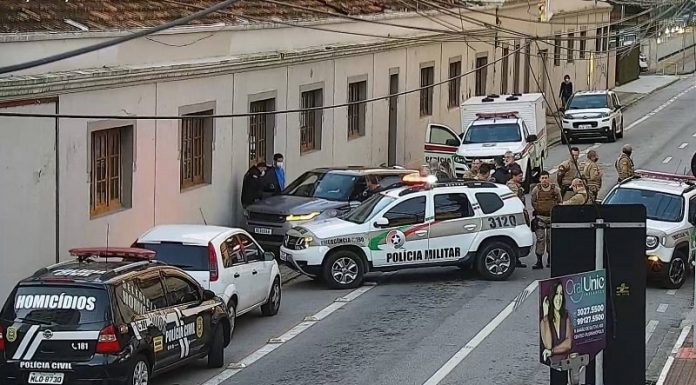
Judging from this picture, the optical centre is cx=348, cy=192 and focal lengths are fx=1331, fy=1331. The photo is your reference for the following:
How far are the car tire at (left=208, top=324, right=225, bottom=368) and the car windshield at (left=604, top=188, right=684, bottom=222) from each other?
27.7 ft

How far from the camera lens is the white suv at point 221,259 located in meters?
17.8

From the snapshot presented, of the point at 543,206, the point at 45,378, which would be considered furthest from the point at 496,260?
the point at 45,378

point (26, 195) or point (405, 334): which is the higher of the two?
point (26, 195)

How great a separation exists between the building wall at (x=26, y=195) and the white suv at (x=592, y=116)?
1043 inches

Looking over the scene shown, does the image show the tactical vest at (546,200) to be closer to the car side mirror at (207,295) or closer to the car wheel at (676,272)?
the car wheel at (676,272)

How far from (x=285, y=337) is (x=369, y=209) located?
14.5 feet

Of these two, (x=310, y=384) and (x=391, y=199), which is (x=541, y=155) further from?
(x=310, y=384)

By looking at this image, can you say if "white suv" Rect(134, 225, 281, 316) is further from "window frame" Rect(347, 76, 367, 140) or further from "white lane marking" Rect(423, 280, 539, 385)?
"window frame" Rect(347, 76, 367, 140)

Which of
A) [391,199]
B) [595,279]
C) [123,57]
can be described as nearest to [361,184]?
[391,199]

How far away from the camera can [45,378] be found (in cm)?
1401

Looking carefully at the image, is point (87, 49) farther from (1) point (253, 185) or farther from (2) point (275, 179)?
(2) point (275, 179)

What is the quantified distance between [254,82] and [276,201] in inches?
130

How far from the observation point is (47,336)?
14.1 meters

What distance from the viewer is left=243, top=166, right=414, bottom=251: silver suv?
2483cm
